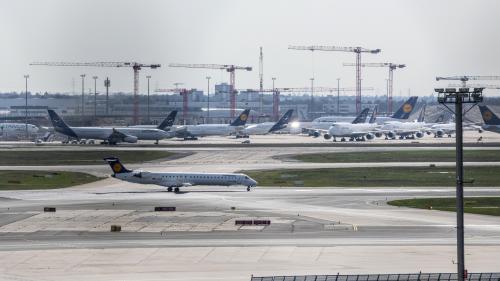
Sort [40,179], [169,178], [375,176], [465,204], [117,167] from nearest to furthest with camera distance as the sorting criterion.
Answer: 1. [465,204]
2. [117,167]
3. [169,178]
4. [40,179]
5. [375,176]

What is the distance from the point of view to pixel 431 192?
14525cm

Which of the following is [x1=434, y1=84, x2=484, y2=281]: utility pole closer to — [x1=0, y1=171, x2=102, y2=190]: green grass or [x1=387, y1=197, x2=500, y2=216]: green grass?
[x1=387, y1=197, x2=500, y2=216]: green grass

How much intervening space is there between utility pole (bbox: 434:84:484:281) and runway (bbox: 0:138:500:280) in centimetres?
2012

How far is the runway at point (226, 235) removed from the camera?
83.4 metres

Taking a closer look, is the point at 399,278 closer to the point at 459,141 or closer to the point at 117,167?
the point at 459,141

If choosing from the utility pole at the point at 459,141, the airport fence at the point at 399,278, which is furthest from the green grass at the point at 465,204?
the utility pole at the point at 459,141

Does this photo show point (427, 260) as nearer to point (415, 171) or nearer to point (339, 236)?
point (339, 236)

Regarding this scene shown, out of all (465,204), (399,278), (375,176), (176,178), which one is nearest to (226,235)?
(399,278)

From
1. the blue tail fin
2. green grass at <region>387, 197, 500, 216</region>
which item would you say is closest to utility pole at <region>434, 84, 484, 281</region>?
green grass at <region>387, 197, 500, 216</region>

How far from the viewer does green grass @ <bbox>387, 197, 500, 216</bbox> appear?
12244 centimetres

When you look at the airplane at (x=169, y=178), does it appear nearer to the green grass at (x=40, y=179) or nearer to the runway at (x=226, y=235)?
the runway at (x=226, y=235)

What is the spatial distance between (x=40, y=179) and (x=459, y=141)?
11179 centimetres

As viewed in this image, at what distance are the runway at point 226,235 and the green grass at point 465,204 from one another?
3053mm

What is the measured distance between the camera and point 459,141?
61406 mm
